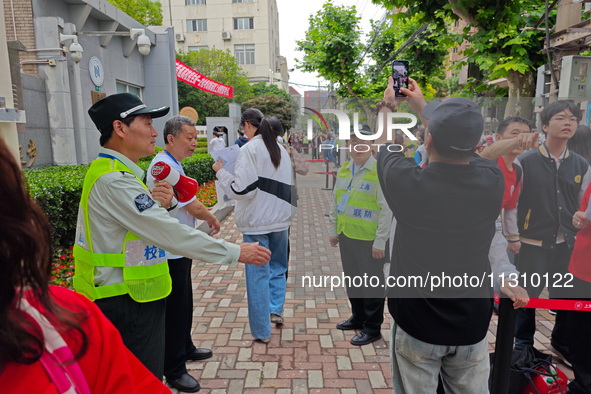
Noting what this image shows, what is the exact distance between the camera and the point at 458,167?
198 centimetres

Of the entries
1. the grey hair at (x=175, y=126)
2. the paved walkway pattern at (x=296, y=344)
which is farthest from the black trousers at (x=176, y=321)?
the grey hair at (x=175, y=126)

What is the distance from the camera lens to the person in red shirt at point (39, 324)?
74cm

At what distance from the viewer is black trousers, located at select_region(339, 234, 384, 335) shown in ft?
11.8

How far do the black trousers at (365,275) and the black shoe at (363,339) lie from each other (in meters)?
0.03

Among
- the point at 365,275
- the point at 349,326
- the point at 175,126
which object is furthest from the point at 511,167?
the point at 175,126

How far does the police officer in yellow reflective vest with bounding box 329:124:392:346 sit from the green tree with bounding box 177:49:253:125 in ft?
90.3

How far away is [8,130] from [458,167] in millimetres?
6062

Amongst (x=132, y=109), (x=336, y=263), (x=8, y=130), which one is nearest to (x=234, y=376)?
(x=132, y=109)

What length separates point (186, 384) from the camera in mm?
3055

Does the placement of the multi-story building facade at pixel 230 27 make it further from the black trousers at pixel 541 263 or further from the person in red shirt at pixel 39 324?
the person in red shirt at pixel 39 324

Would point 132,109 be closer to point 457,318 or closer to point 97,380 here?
point 97,380

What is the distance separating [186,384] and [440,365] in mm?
1882

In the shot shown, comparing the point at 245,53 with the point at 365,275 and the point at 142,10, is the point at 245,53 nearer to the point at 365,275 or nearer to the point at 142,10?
the point at 142,10

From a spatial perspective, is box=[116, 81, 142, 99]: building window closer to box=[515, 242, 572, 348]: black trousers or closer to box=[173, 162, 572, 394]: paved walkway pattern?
box=[173, 162, 572, 394]: paved walkway pattern
